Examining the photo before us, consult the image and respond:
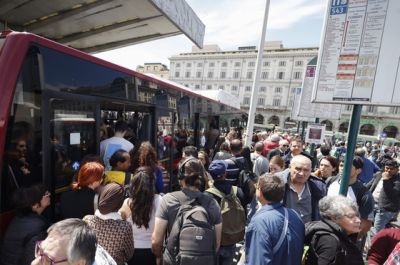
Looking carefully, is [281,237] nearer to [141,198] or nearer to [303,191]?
[303,191]

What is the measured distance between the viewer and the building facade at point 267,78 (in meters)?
63.1

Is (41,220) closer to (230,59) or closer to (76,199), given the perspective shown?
(76,199)

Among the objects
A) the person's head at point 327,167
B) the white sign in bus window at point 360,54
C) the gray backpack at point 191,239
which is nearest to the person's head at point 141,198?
the gray backpack at point 191,239

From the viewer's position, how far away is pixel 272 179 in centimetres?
258

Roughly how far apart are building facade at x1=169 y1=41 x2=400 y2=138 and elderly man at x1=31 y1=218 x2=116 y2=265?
64225mm

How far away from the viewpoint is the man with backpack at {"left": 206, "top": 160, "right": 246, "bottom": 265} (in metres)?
3.22

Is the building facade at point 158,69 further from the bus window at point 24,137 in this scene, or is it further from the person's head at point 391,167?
the bus window at point 24,137

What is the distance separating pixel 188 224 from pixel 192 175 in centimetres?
49

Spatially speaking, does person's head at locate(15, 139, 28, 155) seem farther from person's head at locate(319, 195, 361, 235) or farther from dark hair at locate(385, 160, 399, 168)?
dark hair at locate(385, 160, 399, 168)

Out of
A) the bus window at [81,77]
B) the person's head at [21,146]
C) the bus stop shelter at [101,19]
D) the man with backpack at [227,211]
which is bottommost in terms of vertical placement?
the man with backpack at [227,211]

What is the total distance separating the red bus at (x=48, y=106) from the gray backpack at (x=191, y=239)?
5.19ft

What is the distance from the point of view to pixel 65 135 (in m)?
3.35

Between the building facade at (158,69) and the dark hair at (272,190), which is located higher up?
the building facade at (158,69)

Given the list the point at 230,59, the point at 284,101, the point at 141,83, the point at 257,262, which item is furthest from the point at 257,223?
the point at 230,59
